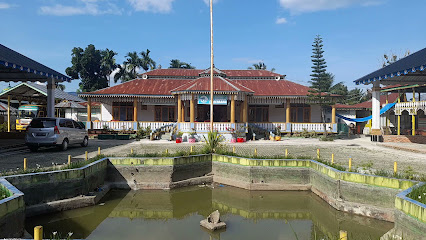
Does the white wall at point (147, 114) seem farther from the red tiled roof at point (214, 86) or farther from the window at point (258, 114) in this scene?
the window at point (258, 114)

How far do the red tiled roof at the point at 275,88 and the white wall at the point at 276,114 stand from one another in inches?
72.4

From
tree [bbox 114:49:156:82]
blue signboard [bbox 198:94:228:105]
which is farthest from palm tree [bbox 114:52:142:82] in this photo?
blue signboard [bbox 198:94:228:105]

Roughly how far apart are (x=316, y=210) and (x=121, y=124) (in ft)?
64.0

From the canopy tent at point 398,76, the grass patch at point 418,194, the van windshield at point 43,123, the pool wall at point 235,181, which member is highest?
the canopy tent at point 398,76

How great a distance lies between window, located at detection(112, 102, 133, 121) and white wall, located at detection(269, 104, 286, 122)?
1346cm

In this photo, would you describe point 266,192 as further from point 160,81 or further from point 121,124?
point 160,81

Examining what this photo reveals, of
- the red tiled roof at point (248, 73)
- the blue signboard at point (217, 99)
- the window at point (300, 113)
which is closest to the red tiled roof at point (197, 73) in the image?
the red tiled roof at point (248, 73)

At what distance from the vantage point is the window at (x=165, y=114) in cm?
2661

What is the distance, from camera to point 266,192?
10781 millimetres

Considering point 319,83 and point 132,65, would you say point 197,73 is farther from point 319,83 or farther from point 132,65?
point 132,65

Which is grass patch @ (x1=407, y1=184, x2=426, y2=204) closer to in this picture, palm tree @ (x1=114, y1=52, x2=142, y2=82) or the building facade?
the building facade

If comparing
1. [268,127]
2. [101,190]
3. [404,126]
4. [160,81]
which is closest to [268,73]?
[268,127]

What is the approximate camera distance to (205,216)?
8391 millimetres

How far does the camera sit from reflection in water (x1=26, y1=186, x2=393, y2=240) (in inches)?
279
